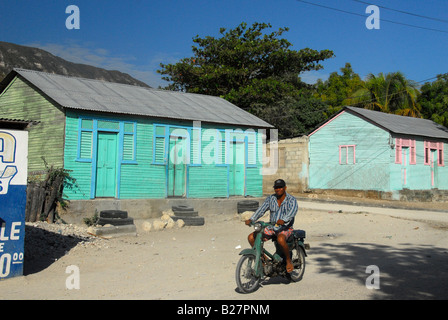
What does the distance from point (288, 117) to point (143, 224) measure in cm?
2277

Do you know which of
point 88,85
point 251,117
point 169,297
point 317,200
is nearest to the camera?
point 169,297

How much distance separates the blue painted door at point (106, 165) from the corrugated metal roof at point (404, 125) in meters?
16.3

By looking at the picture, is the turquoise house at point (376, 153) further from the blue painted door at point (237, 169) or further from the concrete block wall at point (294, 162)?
the blue painted door at point (237, 169)

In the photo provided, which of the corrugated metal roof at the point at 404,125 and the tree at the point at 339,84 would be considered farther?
the tree at the point at 339,84

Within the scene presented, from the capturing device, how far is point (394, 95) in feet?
122

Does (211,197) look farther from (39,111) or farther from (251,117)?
(39,111)

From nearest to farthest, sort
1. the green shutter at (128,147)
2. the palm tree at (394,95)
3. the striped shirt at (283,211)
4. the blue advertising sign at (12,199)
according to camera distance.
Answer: the striped shirt at (283,211) → the blue advertising sign at (12,199) → the green shutter at (128,147) → the palm tree at (394,95)

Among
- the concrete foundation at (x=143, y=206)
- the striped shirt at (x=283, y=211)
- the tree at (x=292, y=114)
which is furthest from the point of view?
the tree at (x=292, y=114)

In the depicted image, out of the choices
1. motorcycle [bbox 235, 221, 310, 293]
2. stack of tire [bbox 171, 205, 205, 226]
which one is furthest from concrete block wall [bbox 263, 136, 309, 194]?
motorcycle [bbox 235, 221, 310, 293]

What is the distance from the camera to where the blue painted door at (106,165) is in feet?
50.7

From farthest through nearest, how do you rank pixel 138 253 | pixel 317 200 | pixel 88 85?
pixel 317 200 < pixel 88 85 < pixel 138 253

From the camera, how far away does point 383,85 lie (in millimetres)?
36938

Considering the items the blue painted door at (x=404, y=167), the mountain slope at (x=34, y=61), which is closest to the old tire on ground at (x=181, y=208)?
the blue painted door at (x=404, y=167)
